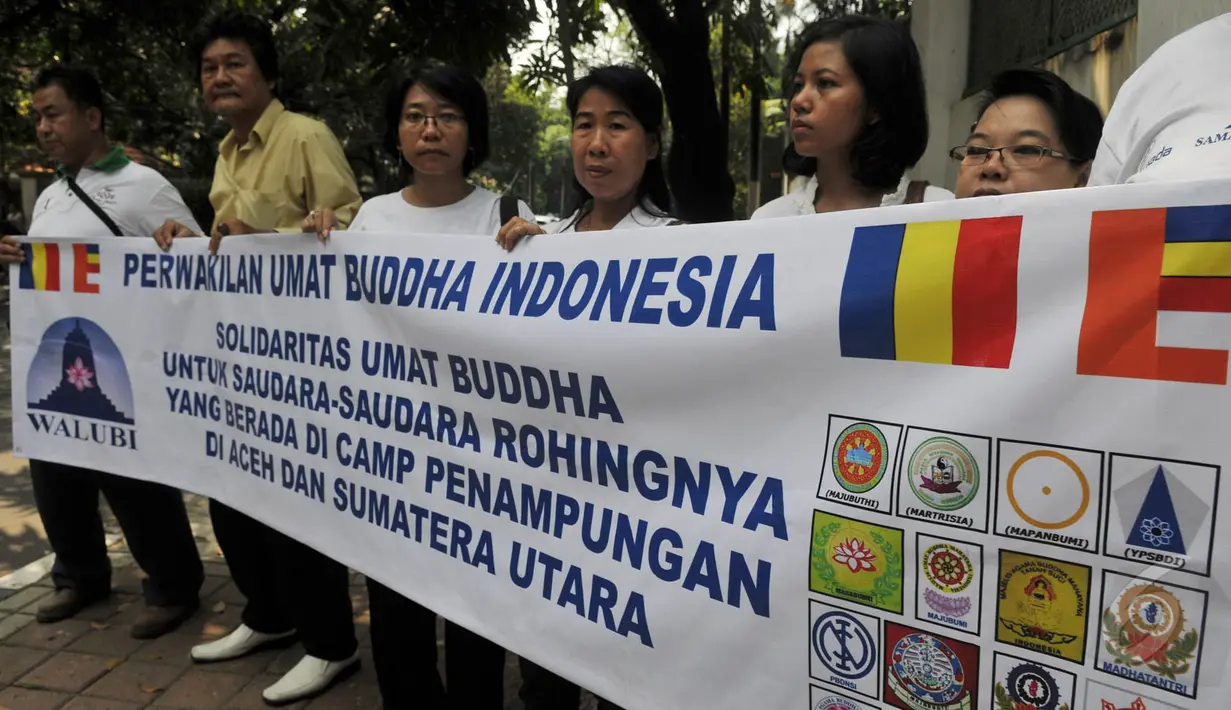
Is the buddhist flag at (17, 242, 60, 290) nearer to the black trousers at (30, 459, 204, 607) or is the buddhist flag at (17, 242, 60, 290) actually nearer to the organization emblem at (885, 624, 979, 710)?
the black trousers at (30, 459, 204, 607)

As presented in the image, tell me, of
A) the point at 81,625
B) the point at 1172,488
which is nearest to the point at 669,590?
the point at 1172,488

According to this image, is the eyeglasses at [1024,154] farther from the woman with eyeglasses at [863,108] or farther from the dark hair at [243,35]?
the dark hair at [243,35]

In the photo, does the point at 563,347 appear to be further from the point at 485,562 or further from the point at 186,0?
the point at 186,0

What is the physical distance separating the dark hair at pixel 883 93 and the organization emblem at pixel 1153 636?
100 centimetres

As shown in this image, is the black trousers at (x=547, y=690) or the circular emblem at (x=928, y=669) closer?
the circular emblem at (x=928, y=669)

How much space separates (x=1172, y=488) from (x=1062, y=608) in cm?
23

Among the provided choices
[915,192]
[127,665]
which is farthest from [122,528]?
[915,192]

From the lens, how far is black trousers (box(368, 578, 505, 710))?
7.79 ft

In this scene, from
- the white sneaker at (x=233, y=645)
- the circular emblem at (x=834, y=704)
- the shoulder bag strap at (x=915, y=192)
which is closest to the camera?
the circular emblem at (x=834, y=704)

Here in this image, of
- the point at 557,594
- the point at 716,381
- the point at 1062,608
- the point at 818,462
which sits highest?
the point at 716,381

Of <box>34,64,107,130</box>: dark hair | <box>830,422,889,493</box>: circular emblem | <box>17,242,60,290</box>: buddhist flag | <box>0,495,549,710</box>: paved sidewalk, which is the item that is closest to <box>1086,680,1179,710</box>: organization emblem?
<box>830,422,889,493</box>: circular emblem

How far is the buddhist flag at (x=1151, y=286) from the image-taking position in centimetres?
116

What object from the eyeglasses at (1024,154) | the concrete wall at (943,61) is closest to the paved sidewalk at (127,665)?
the eyeglasses at (1024,154)

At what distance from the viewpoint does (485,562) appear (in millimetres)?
2078
